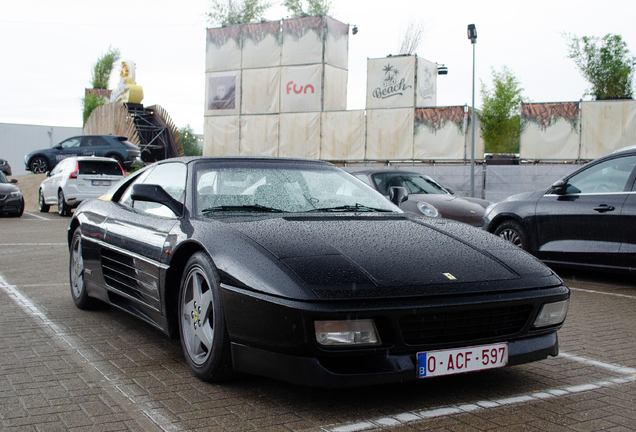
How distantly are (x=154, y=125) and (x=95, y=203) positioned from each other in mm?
40440

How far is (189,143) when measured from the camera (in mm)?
89500

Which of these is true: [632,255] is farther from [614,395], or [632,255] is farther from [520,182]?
[520,182]

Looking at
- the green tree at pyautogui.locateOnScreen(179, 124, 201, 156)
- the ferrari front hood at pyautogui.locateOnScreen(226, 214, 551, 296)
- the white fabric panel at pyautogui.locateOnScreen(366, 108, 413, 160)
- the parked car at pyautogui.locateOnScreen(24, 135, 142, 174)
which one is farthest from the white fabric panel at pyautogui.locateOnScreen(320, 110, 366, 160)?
the green tree at pyautogui.locateOnScreen(179, 124, 201, 156)

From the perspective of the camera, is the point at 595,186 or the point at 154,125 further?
the point at 154,125

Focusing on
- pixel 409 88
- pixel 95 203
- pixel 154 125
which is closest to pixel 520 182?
pixel 409 88

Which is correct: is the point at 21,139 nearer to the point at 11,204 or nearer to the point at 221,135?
the point at 221,135

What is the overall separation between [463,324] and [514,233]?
5.45 metres

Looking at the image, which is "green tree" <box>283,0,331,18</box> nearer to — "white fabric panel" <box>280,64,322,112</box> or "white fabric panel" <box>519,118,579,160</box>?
"white fabric panel" <box>280,64,322,112</box>

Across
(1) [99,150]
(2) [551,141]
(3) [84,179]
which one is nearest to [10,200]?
(3) [84,179]

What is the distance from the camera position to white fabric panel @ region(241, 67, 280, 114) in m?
39.9

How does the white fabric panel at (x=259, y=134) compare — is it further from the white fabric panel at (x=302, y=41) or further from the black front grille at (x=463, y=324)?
the black front grille at (x=463, y=324)

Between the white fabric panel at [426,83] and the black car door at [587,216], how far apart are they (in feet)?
99.3

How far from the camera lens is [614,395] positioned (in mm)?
3396

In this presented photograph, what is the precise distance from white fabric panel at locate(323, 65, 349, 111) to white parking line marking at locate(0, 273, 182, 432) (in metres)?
32.1
